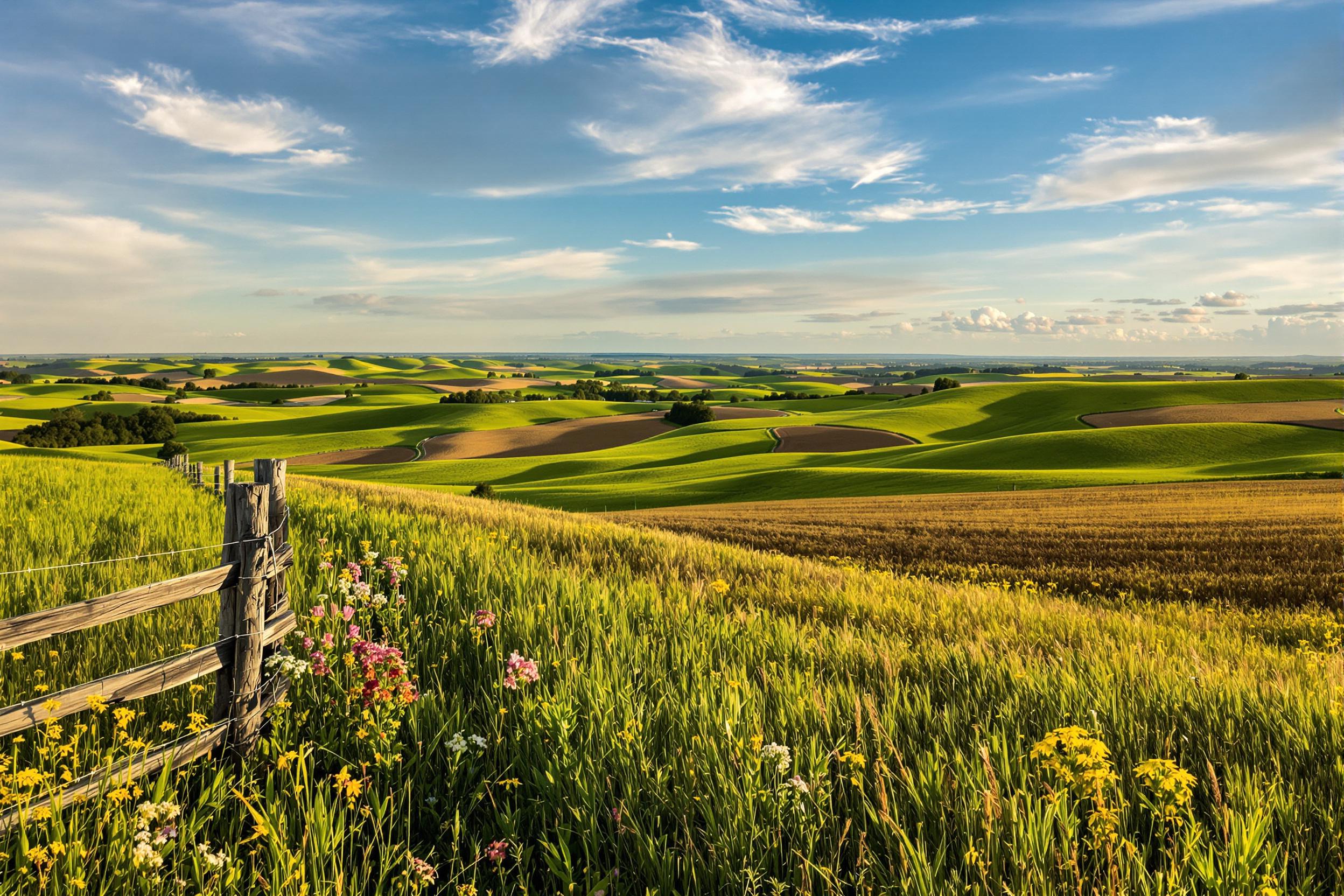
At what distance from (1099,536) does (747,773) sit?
19.5m

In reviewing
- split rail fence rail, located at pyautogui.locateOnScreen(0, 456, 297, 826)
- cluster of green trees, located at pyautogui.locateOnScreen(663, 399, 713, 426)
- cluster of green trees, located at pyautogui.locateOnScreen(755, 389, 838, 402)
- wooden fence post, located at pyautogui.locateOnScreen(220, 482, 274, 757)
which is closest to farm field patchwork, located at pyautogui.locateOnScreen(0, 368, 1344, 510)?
cluster of green trees, located at pyautogui.locateOnScreen(755, 389, 838, 402)

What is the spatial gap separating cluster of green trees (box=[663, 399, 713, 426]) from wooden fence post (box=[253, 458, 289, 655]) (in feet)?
279

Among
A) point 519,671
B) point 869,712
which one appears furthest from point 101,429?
point 869,712

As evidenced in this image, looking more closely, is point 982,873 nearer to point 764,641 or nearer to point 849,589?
point 764,641

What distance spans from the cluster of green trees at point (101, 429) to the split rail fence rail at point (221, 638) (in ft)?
305

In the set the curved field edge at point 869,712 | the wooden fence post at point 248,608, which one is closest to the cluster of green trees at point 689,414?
the curved field edge at point 869,712

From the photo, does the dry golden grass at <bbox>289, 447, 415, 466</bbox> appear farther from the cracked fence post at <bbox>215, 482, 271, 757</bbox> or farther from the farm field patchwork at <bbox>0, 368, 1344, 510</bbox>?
the cracked fence post at <bbox>215, 482, 271, 757</bbox>

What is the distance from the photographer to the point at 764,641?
532 centimetres

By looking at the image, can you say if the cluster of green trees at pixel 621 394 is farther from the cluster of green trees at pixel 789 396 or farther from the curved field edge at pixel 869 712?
the curved field edge at pixel 869 712

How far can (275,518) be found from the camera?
14.5 ft

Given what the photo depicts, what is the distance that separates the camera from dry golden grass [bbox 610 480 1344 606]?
13016mm

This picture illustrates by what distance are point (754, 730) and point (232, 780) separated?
263cm

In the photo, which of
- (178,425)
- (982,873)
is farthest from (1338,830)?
(178,425)

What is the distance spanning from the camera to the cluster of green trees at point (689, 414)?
9106cm
